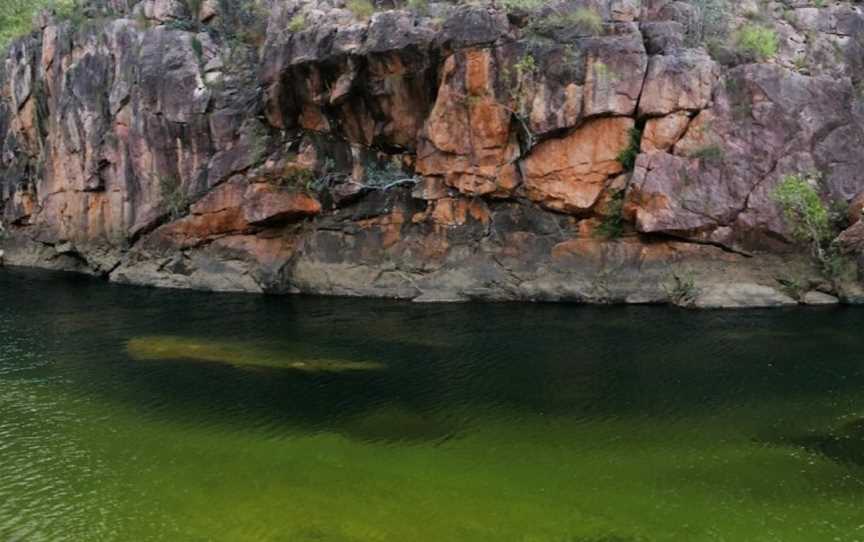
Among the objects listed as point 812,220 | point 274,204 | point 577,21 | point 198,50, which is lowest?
point 274,204

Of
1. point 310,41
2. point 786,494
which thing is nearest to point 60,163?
point 310,41

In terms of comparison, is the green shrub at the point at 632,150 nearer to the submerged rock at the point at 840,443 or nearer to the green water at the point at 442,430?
the green water at the point at 442,430

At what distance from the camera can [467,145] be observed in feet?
100

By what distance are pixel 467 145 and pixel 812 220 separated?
1279 centimetres

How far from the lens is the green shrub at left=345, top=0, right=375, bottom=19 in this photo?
3142 cm

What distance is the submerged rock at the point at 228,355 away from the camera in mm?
20641

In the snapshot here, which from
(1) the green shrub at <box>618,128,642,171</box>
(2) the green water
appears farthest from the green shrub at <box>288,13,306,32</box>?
(1) the green shrub at <box>618,128,642,171</box>

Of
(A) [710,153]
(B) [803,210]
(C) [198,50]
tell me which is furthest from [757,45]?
(C) [198,50]

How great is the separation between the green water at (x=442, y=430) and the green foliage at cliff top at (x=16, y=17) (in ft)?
83.8

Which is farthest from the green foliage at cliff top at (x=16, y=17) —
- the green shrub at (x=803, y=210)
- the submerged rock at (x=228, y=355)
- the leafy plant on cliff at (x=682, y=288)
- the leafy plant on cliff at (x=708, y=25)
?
the green shrub at (x=803, y=210)

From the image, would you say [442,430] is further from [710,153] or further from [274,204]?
[274,204]

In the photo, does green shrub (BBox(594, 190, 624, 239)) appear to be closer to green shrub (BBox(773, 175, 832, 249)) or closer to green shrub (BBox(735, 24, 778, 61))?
green shrub (BBox(773, 175, 832, 249))

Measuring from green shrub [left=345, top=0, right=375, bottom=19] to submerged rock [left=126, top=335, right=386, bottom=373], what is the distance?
49.9ft

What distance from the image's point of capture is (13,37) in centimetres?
4328
